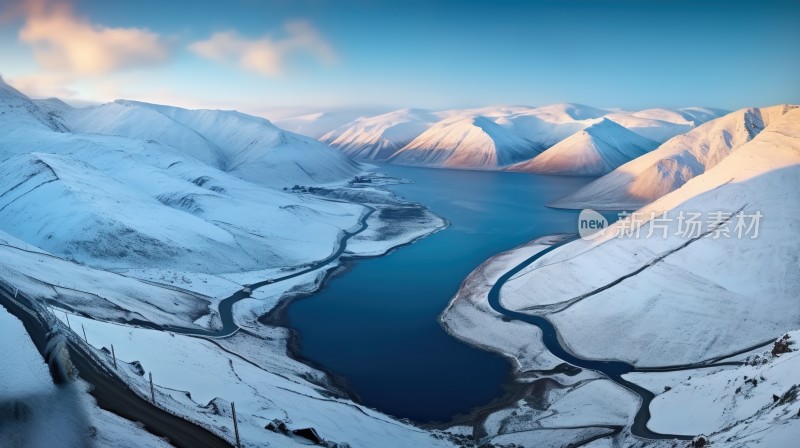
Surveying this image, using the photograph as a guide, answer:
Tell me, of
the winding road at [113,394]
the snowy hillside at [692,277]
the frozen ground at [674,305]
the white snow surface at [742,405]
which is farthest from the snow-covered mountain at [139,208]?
the white snow surface at [742,405]

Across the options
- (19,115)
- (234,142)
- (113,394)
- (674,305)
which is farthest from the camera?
(234,142)

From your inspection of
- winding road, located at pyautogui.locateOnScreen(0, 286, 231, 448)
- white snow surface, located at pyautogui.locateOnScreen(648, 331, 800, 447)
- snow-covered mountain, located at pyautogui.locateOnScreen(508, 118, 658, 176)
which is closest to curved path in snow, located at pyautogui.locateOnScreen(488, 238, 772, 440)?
white snow surface, located at pyautogui.locateOnScreen(648, 331, 800, 447)

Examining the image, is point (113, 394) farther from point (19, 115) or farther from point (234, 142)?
point (234, 142)

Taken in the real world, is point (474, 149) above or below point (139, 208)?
above

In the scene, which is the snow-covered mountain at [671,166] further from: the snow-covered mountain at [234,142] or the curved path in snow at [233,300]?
the snow-covered mountain at [234,142]

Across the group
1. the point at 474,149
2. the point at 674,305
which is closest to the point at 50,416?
the point at 674,305

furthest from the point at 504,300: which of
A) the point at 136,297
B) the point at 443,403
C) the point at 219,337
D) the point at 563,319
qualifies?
the point at 136,297

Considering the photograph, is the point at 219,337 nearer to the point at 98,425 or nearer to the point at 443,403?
the point at 443,403
